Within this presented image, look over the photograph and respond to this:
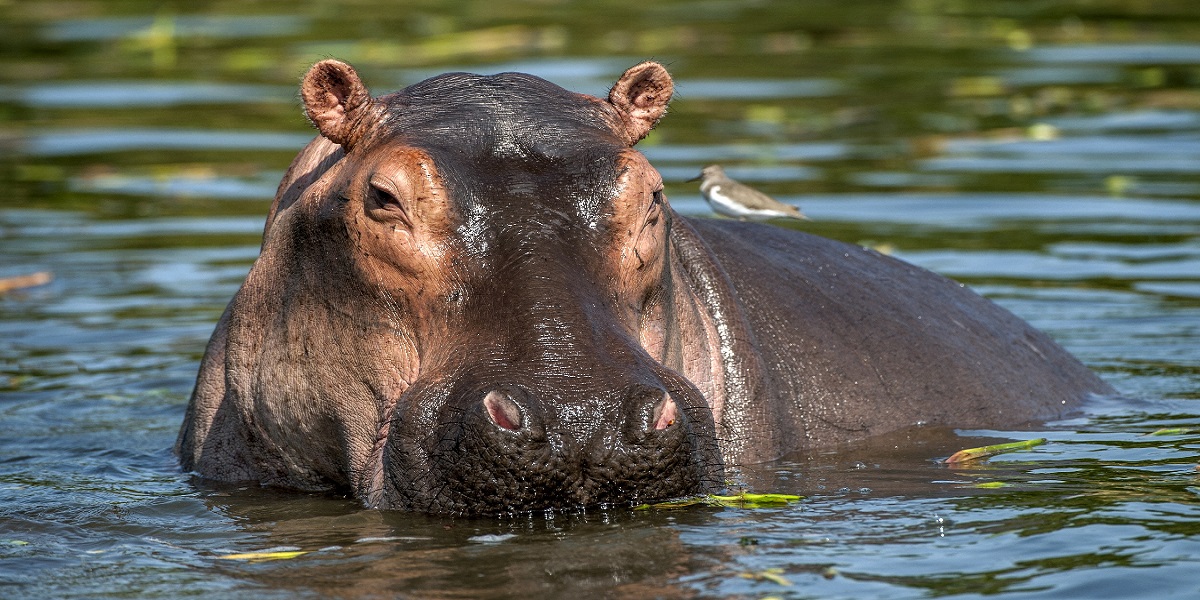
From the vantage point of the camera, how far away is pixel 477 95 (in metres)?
6.17

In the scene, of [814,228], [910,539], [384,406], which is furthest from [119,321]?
[910,539]

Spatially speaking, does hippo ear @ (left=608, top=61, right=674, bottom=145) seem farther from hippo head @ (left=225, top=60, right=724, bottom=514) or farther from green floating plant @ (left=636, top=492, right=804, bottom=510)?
green floating plant @ (left=636, top=492, right=804, bottom=510)

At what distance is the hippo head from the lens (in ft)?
17.2

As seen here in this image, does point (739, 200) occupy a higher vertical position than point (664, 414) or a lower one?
higher

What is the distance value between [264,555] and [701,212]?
28.7ft

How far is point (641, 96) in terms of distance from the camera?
6535 millimetres

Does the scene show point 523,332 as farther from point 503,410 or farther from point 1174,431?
point 1174,431

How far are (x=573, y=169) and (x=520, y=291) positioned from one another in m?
0.54

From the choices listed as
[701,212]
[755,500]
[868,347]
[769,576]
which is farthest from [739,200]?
[769,576]

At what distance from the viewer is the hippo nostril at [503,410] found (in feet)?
16.8

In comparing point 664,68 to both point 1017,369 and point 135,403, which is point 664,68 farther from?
point 135,403

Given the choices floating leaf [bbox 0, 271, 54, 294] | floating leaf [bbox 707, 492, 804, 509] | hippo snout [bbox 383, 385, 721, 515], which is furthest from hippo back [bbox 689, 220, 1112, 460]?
floating leaf [bbox 0, 271, 54, 294]

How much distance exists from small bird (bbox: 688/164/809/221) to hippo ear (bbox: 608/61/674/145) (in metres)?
3.35

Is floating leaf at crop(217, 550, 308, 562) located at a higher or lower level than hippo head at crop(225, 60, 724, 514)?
lower
